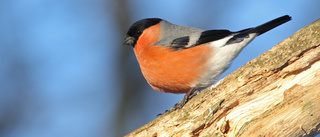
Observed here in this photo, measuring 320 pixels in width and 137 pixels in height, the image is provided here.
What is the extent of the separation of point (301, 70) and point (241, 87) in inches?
17.6

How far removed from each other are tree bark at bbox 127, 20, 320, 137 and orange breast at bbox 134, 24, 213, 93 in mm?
815

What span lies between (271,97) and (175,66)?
1.34 m

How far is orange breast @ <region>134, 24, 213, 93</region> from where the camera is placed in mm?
3574

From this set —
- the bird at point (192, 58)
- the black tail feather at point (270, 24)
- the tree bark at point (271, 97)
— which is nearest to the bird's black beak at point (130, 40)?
the bird at point (192, 58)

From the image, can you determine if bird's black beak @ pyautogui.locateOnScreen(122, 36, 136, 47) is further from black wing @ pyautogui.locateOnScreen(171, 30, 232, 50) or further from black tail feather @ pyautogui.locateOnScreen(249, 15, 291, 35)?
black tail feather @ pyautogui.locateOnScreen(249, 15, 291, 35)

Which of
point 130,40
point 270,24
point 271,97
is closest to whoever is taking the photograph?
point 271,97

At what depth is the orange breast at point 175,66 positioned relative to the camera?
357 cm

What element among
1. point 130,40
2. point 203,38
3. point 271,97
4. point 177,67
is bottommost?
point 271,97

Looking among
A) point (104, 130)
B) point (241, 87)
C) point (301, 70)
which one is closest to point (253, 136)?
point (241, 87)

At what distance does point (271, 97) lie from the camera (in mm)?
2438

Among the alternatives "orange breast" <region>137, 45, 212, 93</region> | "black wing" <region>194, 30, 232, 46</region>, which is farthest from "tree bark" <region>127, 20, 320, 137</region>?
"black wing" <region>194, 30, 232, 46</region>

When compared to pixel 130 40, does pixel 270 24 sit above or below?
below

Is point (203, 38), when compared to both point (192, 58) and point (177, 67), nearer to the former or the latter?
point (192, 58)

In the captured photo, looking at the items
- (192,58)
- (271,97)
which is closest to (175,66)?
(192,58)
